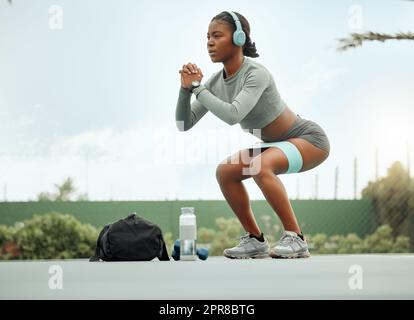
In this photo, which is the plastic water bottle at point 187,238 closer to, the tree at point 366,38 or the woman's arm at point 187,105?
the woman's arm at point 187,105

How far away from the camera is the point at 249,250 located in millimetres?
2348

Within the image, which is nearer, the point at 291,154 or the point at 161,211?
the point at 291,154

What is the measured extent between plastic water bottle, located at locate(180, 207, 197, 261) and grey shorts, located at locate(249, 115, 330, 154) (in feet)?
1.24

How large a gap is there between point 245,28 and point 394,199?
14.8 ft

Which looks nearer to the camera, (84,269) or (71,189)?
(84,269)

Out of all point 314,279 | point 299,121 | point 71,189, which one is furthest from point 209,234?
point 314,279

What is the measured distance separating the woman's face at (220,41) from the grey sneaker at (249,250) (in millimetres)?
679

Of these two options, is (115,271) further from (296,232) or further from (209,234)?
(209,234)

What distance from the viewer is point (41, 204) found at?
581 centimetres

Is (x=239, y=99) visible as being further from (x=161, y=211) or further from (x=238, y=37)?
(x=161, y=211)

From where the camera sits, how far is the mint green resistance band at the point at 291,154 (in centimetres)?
229

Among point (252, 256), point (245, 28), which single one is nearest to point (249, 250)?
point (252, 256)

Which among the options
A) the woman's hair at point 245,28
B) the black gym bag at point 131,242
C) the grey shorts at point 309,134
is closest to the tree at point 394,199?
the grey shorts at point 309,134

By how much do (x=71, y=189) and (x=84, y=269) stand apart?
3911 millimetres
